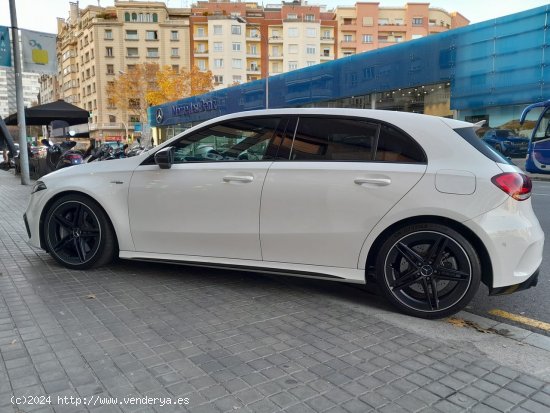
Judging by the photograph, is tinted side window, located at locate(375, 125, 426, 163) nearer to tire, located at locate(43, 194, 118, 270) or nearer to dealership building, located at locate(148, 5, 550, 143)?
tire, located at locate(43, 194, 118, 270)

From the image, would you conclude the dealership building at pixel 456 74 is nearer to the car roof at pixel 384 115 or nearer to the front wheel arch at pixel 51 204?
the car roof at pixel 384 115

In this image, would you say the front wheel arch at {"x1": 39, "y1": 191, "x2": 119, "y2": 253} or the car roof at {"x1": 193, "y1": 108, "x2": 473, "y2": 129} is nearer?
the car roof at {"x1": 193, "y1": 108, "x2": 473, "y2": 129}

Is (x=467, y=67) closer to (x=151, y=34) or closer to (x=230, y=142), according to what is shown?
(x=230, y=142)

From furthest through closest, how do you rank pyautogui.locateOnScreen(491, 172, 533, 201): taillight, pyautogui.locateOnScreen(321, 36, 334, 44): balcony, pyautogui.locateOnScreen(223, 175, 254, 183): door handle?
1. pyautogui.locateOnScreen(321, 36, 334, 44): balcony
2. pyautogui.locateOnScreen(223, 175, 254, 183): door handle
3. pyautogui.locateOnScreen(491, 172, 533, 201): taillight

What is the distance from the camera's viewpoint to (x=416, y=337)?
3170 mm

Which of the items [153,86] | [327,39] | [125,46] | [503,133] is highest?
[327,39]

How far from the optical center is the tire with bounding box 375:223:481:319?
3350mm

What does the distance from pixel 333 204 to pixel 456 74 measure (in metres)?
18.1

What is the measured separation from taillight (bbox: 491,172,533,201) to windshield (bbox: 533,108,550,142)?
47.1 ft

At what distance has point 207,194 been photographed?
403 centimetres

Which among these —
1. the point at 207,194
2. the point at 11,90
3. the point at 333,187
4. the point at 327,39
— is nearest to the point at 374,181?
the point at 333,187

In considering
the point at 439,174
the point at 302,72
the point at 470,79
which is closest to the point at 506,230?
the point at 439,174

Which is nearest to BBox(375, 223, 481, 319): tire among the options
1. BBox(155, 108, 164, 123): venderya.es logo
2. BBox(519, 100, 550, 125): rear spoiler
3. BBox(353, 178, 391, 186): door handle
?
BBox(353, 178, 391, 186): door handle

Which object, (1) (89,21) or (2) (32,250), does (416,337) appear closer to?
(2) (32,250)
